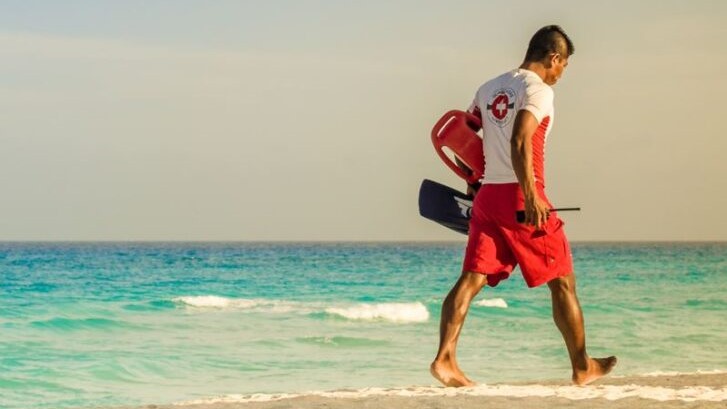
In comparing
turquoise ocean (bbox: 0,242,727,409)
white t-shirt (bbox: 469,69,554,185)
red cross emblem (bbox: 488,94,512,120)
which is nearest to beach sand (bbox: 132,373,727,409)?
white t-shirt (bbox: 469,69,554,185)

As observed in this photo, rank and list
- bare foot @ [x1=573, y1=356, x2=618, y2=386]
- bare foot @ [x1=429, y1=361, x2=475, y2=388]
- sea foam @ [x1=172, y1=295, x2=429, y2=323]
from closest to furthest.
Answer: bare foot @ [x1=429, y1=361, x2=475, y2=388] < bare foot @ [x1=573, y1=356, x2=618, y2=386] < sea foam @ [x1=172, y1=295, x2=429, y2=323]

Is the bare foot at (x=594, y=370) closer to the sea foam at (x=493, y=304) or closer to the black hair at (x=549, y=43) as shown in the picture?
the black hair at (x=549, y=43)

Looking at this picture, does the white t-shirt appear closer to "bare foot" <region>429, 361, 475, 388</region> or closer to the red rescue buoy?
the red rescue buoy

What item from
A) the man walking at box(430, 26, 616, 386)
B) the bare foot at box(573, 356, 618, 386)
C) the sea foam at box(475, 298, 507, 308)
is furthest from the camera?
the sea foam at box(475, 298, 507, 308)

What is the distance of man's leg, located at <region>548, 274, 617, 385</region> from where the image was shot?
19.6 ft

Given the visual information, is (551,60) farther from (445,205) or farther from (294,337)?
(294,337)

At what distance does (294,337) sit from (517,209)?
13.0 metres

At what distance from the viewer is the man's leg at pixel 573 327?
5980 mm

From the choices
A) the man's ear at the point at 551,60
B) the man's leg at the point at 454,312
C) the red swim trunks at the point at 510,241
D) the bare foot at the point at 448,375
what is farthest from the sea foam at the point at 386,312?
the man's ear at the point at 551,60

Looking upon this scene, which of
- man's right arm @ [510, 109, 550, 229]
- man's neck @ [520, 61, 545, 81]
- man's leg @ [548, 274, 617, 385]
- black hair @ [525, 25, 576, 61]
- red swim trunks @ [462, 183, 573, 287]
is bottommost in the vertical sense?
man's leg @ [548, 274, 617, 385]

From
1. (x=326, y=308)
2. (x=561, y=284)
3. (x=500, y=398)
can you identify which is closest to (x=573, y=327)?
(x=561, y=284)

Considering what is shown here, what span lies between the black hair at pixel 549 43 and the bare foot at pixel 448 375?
5.19ft

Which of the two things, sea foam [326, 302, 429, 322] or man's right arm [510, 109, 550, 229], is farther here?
sea foam [326, 302, 429, 322]

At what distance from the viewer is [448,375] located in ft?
20.0
